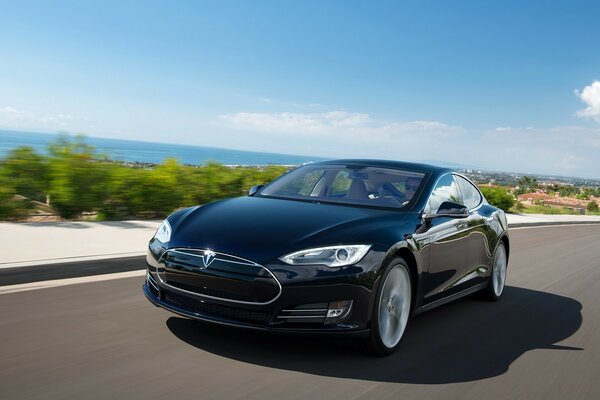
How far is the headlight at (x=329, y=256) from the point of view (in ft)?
13.2

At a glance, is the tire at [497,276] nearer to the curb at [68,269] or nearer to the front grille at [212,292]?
the front grille at [212,292]

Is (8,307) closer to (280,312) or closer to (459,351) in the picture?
(280,312)

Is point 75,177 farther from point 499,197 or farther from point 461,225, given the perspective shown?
point 499,197

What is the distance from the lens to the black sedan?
4.00 metres

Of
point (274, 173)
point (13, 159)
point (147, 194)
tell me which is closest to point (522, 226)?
point (274, 173)

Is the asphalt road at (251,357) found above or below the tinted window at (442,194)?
below

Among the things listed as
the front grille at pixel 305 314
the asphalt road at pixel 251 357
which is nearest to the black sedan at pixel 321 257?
the front grille at pixel 305 314

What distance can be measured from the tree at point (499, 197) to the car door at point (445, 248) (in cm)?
2118

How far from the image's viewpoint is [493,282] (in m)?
6.90

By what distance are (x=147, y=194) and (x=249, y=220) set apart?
7.04 meters

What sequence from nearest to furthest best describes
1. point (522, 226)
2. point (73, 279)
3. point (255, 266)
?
point (255, 266), point (73, 279), point (522, 226)

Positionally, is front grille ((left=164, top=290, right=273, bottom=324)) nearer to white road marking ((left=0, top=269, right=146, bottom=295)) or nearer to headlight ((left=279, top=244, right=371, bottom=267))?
headlight ((left=279, top=244, right=371, bottom=267))

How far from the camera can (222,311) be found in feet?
13.3

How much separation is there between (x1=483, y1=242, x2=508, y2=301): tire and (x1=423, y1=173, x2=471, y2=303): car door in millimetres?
934
